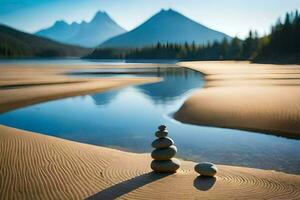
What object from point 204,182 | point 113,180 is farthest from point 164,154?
point 113,180

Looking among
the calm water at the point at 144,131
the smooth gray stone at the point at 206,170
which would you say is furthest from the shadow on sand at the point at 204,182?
Answer: the calm water at the point at 144,131

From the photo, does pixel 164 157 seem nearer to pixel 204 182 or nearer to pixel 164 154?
pixel 164 154

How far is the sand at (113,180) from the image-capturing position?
37.4ft

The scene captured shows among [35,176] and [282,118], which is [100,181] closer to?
[35,176]

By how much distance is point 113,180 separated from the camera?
12.9 m

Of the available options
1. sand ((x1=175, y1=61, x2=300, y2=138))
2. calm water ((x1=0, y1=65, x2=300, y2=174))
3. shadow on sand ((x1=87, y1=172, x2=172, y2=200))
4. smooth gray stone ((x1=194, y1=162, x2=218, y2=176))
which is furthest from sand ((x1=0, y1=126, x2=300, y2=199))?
sand ((x1=175, y1=61, x2=300, y2=138))

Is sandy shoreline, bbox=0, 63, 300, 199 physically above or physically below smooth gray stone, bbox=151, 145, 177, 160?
below

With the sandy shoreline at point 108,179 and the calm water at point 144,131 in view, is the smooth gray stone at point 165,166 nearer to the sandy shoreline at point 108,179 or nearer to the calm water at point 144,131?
the sandy shoreline at point 108,179

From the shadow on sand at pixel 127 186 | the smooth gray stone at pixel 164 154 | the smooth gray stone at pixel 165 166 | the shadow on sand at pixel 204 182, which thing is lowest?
the shadow on sand at pixel 127 186

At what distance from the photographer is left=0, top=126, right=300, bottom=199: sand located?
37.4ft

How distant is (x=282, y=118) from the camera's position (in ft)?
80.5

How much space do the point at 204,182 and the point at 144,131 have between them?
12251 mm

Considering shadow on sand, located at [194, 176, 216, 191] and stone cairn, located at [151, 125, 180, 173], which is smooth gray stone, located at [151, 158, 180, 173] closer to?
stone cairn, located at [151, 125, 180, 173]

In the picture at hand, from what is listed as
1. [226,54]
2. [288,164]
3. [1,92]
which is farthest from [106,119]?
[226,54]
